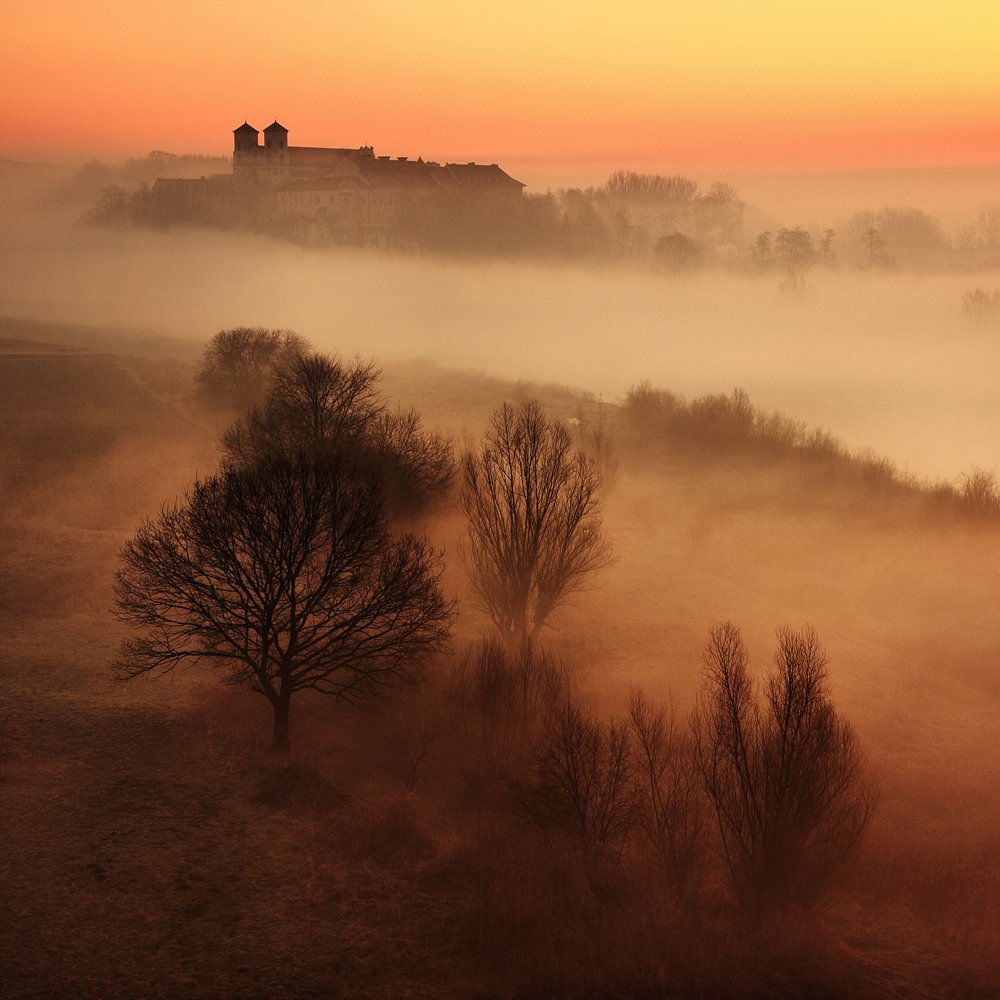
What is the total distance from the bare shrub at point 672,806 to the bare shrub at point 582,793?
49 centimetres

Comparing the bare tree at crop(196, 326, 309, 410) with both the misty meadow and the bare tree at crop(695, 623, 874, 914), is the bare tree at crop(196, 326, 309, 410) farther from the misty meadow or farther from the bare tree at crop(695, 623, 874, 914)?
the bare tree at crop(695, 623, 874, 914)

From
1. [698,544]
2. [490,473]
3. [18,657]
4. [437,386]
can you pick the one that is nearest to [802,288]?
[437,386]

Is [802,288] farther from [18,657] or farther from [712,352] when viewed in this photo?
[18,657]

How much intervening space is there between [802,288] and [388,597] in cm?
13133

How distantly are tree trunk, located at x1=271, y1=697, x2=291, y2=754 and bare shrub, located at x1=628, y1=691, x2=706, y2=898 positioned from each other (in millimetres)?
8720

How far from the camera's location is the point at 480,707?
88.7 feet

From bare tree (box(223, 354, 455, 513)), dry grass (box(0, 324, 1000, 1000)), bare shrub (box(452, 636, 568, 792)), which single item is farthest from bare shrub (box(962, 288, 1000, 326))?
bare shrub (box(452, 636, 568, 792))

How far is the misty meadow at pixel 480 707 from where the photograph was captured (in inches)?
755

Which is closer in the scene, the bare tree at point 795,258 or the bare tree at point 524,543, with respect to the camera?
the bare tree at point 524,543

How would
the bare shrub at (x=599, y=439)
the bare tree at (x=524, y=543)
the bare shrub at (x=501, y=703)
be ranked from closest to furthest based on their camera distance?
the bare shrub at (x=501, y=703) → the bare tree at (x=524, y=543) → the bare shrub at (x=599, y=439)

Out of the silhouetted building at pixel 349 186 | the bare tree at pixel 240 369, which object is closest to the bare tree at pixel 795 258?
the silhouetted building at pixel 349 186

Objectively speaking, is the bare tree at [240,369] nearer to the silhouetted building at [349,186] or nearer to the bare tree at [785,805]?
the bare tree at [785,805]

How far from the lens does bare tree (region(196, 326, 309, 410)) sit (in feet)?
215

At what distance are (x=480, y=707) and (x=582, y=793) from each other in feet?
15.0
